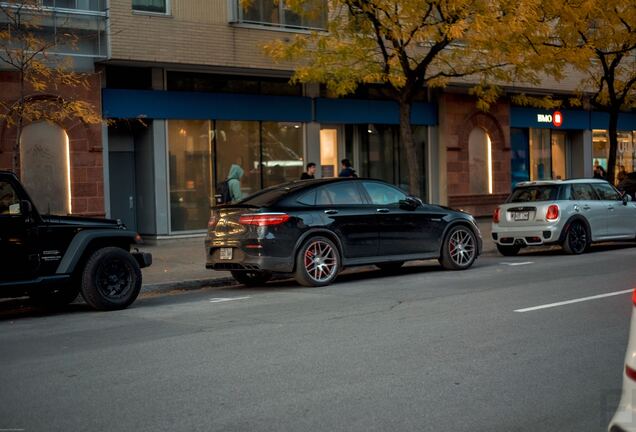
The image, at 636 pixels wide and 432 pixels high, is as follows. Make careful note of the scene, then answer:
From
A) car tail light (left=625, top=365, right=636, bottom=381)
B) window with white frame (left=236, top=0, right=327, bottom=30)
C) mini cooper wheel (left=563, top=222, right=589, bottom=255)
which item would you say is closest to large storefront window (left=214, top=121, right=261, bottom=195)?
window with white frame (left=236, top=0, right=327, bottom=30)

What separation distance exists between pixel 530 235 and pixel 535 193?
95 centimetres

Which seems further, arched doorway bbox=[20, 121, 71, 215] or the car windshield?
arched doorway bbox=[20, 121, 71, 215]

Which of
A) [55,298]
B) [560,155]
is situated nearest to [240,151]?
[55,298]

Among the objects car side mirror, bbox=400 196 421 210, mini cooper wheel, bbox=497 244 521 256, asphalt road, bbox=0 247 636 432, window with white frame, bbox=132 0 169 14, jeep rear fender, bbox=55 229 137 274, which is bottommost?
asphalt road, bbox=0 247 636 432

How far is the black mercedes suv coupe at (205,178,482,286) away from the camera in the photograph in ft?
42.4

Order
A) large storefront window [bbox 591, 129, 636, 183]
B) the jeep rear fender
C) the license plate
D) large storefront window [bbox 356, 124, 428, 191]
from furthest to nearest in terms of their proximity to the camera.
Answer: large storefront window [bbox 591, 129, 636, 183] → large storefront window [bbox 356, 124, 428, 191] → the license plate → the jeep rear fender

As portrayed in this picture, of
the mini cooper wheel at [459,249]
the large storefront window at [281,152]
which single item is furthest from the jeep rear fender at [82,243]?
the large storefront window at [281,152]

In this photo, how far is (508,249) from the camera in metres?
18.4

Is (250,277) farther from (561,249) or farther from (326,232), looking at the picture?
(561,249)

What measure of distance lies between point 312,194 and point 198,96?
27.1 feet

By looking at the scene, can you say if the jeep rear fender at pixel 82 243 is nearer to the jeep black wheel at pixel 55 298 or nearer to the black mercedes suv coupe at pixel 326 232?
the jeep black wheel at pixel 55 298

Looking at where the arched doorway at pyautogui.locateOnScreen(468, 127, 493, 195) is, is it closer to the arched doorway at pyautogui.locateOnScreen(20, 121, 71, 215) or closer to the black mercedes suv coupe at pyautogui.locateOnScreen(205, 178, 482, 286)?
the black mercedes suv coupe at pyautogui.locateOnScreen(205, 178, 482, 286)

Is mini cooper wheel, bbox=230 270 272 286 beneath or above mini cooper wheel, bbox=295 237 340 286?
beneath

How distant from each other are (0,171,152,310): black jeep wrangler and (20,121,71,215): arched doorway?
24.2ft
